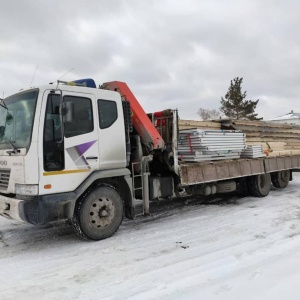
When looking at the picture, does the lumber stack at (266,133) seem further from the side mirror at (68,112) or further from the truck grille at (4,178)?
the truck grille at (4,178)

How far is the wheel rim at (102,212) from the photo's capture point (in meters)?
5.92

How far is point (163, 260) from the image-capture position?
4.92 meters

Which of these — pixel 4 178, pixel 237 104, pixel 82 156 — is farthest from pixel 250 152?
pixel 237 104

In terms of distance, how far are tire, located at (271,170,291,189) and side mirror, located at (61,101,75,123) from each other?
7945 mm

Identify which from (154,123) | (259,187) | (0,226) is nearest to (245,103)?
(259,187)

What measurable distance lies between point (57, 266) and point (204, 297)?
2227mm

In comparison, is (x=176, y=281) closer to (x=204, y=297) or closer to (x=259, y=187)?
(x=204, y=297)

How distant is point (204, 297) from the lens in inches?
144

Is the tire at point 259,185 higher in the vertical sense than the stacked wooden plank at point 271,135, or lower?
lower

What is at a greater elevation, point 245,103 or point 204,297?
point 245,103

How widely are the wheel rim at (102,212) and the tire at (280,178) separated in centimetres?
699

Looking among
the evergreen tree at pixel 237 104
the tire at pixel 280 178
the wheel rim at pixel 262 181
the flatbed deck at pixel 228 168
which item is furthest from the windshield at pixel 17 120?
the evergreen tree at pixel 237 104

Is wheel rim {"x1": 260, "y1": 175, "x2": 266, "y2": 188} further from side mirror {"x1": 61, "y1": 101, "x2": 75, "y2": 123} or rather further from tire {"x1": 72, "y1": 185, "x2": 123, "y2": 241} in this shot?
side mirror {"x1": 61, "y1": 101, "x2": 75, "y2": 123}

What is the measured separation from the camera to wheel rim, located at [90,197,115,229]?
5.92 meters
